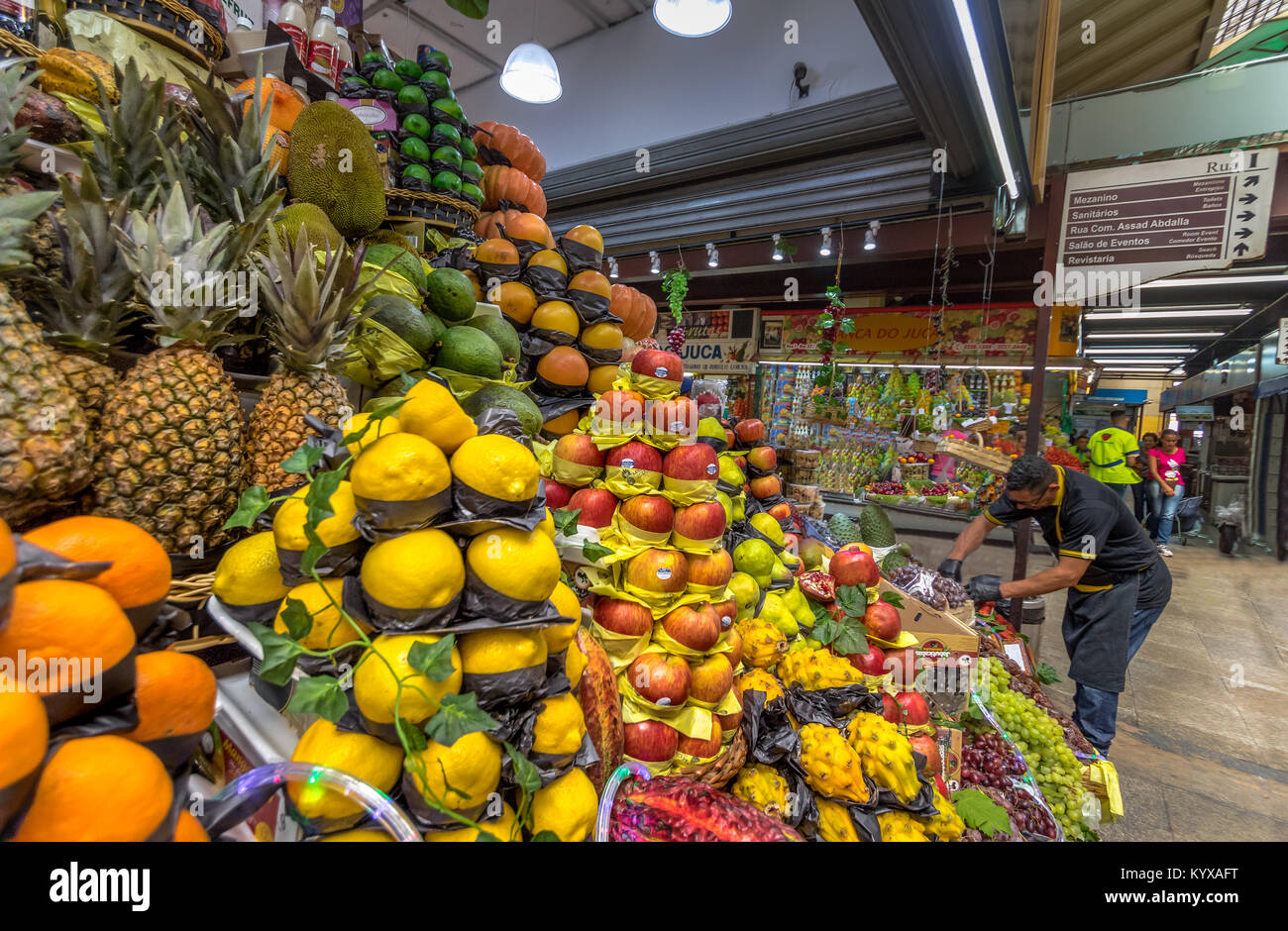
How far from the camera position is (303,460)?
0.85 meters

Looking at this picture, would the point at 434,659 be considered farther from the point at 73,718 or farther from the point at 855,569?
the point at 855,569

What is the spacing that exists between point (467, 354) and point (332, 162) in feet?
2.66

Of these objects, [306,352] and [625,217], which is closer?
[306,352]

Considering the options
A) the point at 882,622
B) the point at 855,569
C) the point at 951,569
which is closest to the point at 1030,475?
the point at 951,569

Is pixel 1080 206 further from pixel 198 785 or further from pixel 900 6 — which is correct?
pixel 198 785

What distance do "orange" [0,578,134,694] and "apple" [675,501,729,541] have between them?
4.86ft

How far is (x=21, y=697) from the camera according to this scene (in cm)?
49

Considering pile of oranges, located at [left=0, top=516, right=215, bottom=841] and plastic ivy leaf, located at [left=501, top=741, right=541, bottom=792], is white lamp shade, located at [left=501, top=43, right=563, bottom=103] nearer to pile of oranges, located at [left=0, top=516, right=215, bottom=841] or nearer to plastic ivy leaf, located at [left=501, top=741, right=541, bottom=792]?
pile of oranges, located at [left=0, top=516, right=215, bottom=841]

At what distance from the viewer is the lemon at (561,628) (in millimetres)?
997

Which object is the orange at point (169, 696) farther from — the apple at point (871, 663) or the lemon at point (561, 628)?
the apple at point (871, 663)

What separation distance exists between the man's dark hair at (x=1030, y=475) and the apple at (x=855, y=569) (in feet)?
4.42

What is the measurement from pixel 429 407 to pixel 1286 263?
8.60m

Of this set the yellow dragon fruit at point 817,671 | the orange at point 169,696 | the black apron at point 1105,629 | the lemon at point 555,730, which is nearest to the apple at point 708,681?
the yellow dragon fruit at point 817,671
